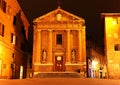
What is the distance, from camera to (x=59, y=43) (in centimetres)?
3975

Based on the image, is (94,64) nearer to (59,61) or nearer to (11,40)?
(59,61)

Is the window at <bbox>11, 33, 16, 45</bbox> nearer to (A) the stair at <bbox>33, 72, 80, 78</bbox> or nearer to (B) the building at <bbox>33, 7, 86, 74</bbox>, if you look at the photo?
(B) the building at <bbox>33, 7, 86, 74</bbox>

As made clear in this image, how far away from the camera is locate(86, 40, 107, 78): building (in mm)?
50000

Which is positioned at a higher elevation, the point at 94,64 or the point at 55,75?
the point at 94,64

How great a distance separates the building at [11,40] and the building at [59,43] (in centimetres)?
283

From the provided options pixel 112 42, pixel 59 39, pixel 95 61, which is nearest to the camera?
pixel 112 42

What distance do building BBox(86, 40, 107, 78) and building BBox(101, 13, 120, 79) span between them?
12224 millimetres

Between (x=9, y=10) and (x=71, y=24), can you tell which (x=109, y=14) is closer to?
(x=71, y=24)

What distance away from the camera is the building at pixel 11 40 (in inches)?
1202

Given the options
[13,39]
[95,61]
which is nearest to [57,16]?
[13,39]

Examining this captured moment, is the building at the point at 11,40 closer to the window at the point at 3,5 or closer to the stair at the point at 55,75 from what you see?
the window at the point at 3,5

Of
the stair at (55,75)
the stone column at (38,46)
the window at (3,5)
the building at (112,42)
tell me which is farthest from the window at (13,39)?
the building at (112,42)

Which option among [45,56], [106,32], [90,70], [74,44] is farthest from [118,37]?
[90,70]

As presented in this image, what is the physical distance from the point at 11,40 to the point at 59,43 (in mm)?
8453
